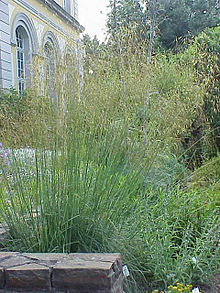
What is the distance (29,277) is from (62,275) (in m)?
0.15

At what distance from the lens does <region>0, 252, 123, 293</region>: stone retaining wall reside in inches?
63.8

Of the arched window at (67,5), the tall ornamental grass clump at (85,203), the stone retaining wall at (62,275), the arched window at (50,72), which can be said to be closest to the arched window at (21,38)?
the arched window at (67,5)

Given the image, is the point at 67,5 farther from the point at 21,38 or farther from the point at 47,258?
the point at 47,258

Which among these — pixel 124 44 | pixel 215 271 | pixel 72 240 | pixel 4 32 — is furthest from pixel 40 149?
pixel 4 32

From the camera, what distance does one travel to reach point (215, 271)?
223cm

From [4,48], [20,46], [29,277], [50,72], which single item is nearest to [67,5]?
[20,46]

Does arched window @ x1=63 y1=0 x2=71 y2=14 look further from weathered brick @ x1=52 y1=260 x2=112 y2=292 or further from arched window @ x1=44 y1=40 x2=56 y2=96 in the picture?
weathered brick @ x1=52 y1=260 x2=112 y2=292

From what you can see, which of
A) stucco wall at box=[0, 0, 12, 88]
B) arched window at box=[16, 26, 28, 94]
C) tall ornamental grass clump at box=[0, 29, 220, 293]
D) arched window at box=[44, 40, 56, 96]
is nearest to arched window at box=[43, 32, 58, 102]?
arched window at box=[44, 40, 56, 96]

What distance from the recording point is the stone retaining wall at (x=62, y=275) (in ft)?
5.32

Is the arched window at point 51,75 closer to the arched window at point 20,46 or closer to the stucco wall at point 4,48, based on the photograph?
the stucco wall at point 4,48

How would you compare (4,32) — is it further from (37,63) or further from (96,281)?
(96,281)

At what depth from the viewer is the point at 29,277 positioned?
166 cm

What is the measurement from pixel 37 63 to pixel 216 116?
14.3ft

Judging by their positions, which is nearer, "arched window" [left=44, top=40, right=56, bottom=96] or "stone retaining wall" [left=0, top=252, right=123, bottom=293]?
"stone retaining wall" [left=0, top=252, right=123, bottom=293]
